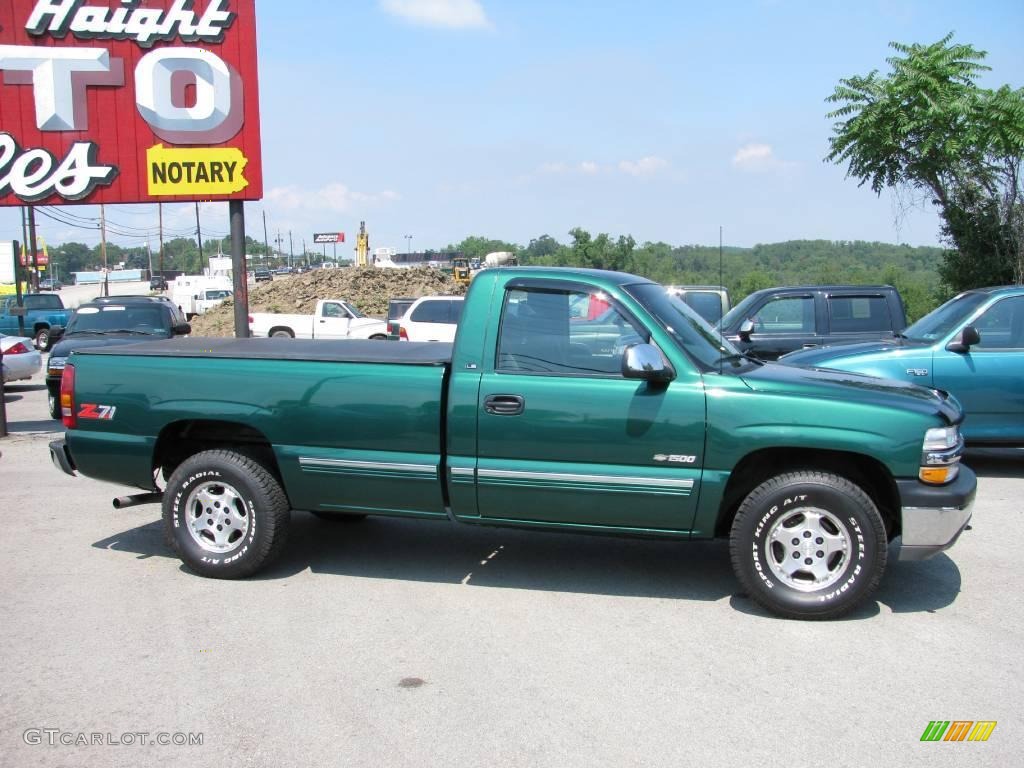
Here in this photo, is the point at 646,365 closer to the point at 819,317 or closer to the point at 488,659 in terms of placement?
the point at 488,659

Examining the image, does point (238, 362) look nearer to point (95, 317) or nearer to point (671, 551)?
point (671, 551)

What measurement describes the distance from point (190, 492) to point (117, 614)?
878mm

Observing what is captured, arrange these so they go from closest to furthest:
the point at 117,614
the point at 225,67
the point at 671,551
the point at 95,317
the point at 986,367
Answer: the point at 117,614, the point at 671,551, the point at 986,367, the point at 225,67, the point at 95,317

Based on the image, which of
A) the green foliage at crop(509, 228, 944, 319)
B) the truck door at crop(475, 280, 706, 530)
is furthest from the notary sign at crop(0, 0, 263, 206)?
the truck door at crop(475, 280, 706, 530)

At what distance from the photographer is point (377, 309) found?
141 ft

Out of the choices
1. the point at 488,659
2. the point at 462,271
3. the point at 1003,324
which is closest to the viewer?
the point at 488,659

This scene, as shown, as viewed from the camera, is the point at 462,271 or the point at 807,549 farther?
the point at 462,271

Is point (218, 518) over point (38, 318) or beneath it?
beneath

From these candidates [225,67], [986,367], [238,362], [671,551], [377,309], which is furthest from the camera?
[377,309]

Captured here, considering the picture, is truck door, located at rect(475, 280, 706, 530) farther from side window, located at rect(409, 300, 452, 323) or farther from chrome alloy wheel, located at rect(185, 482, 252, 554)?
side window, located at rect(409, 300, 452, 323)

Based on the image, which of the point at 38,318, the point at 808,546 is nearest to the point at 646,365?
the point at 808,546

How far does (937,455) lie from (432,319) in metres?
16.7

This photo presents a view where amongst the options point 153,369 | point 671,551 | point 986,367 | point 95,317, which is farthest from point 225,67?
point 986,367

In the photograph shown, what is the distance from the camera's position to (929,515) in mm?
4820
